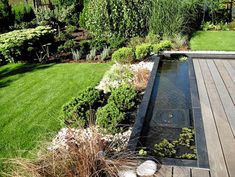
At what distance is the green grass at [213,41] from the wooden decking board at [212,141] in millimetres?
4053

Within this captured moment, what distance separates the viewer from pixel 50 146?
9.84 feet

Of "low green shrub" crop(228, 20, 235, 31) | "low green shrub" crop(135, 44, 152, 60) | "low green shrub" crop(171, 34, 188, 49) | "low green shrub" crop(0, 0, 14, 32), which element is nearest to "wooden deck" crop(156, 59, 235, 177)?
"low green shrub" crop(135, 44, 152, 60)

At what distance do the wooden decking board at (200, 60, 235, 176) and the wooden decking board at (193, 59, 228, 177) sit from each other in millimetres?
49

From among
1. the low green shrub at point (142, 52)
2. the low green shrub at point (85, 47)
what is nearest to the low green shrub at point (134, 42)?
the low green shrub at point (142, 52)

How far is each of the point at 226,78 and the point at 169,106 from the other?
1494 millimetres

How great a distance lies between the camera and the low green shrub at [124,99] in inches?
175

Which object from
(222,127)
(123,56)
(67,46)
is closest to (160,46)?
(123,56)

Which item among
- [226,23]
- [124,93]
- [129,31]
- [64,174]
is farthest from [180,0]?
[64,174]

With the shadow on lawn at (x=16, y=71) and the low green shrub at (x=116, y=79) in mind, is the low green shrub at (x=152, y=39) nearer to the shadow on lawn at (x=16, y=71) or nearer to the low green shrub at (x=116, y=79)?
the low green shrub at (x=116, y=79)

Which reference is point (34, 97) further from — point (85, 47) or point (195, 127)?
point (85, 47)

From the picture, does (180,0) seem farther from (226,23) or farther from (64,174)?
(64,174)

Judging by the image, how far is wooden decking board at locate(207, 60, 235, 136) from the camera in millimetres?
3847

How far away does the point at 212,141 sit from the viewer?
329 cm

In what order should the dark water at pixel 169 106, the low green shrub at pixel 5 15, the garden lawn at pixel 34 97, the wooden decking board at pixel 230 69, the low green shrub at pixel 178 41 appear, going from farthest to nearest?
the low green shrub at pixel 5 15 < the low green shrub at pixel 178 41 < the wooden decking board at pixel 230 69 < the garden lawn at pixel 34 97 < the dark water at pixel 169 106
